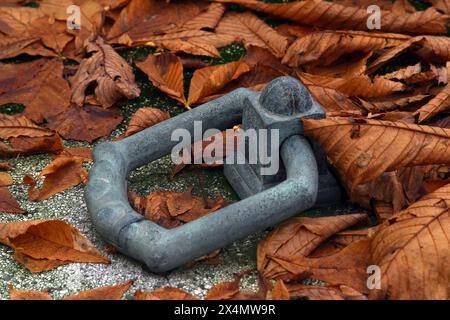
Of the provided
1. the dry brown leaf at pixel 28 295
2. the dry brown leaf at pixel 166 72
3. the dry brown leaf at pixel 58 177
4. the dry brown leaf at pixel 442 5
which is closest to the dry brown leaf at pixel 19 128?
the dry brown leaf at pixel 58 177

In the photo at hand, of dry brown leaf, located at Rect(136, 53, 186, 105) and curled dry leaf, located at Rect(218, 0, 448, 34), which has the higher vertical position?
curled dry leaf, located at Rect(218, 0, 448, 34)

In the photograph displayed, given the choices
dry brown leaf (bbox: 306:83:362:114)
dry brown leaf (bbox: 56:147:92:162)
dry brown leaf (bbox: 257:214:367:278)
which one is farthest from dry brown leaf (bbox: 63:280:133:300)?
dry brown leaf (bbox: 306:83:362:114)

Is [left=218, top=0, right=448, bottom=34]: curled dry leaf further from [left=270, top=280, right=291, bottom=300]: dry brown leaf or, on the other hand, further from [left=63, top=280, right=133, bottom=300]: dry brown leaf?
[left=63, top=280, right=133, bottom=300]: dry brown leaf

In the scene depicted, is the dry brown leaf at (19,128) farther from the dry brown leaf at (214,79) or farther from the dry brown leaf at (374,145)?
A: the dry brown leaf at (374,145)

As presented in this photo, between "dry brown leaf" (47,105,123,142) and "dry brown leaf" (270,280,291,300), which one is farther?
"dry brown leaf" (47,105,123,142)

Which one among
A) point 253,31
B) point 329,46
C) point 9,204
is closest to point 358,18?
point 329,46

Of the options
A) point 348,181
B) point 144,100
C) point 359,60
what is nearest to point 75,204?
point 144,100

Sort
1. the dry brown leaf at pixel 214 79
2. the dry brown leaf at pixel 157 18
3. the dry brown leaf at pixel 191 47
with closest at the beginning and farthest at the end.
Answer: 1. the dry brown leaf at pixel 214 79
2. the dry brown leaf at pixel 191 47
3. the dry brown leaf at pixel 157 18

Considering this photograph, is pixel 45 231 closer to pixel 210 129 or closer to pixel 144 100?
pixel 210 129
